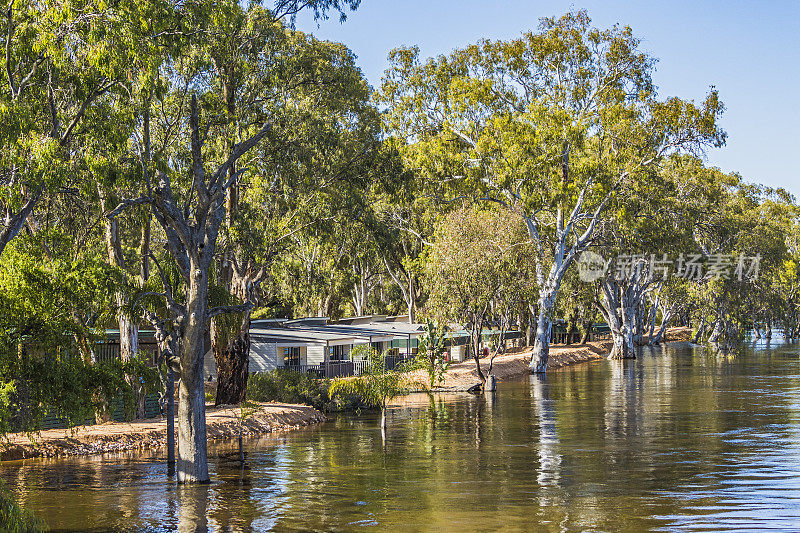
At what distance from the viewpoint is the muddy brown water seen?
51.9ft

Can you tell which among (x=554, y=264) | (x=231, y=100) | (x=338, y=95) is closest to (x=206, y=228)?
(x=231, y=100)

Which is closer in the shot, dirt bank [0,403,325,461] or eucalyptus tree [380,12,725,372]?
dirt bank [0,403,325,461]

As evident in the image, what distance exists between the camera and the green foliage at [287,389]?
33.9 m

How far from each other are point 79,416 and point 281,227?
17.7 metres

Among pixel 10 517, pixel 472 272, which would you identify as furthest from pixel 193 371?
pixel 472 272

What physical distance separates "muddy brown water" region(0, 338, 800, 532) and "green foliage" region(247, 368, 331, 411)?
7.04ft

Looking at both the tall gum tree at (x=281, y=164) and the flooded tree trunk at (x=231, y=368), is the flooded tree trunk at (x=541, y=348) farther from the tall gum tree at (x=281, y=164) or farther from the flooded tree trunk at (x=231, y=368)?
the flooded tree trunk at (x=231, y=368)

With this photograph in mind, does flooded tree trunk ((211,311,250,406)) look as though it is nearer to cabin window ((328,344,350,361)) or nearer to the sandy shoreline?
the sandy shoreline

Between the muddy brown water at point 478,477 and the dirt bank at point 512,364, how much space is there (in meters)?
10.6

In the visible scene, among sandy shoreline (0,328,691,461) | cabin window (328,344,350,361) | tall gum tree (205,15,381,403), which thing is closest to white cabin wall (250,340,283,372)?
cabin window (328,344,350,361)

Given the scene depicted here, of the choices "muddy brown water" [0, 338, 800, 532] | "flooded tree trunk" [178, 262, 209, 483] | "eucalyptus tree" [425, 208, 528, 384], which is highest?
"eucalyptus tree" [425, 208, 528, 384]

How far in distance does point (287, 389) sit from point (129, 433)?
953 cm

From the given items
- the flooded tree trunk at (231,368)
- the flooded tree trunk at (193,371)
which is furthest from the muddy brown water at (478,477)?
the flooded tree trunk at (231,368)

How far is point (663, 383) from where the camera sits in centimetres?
4500
